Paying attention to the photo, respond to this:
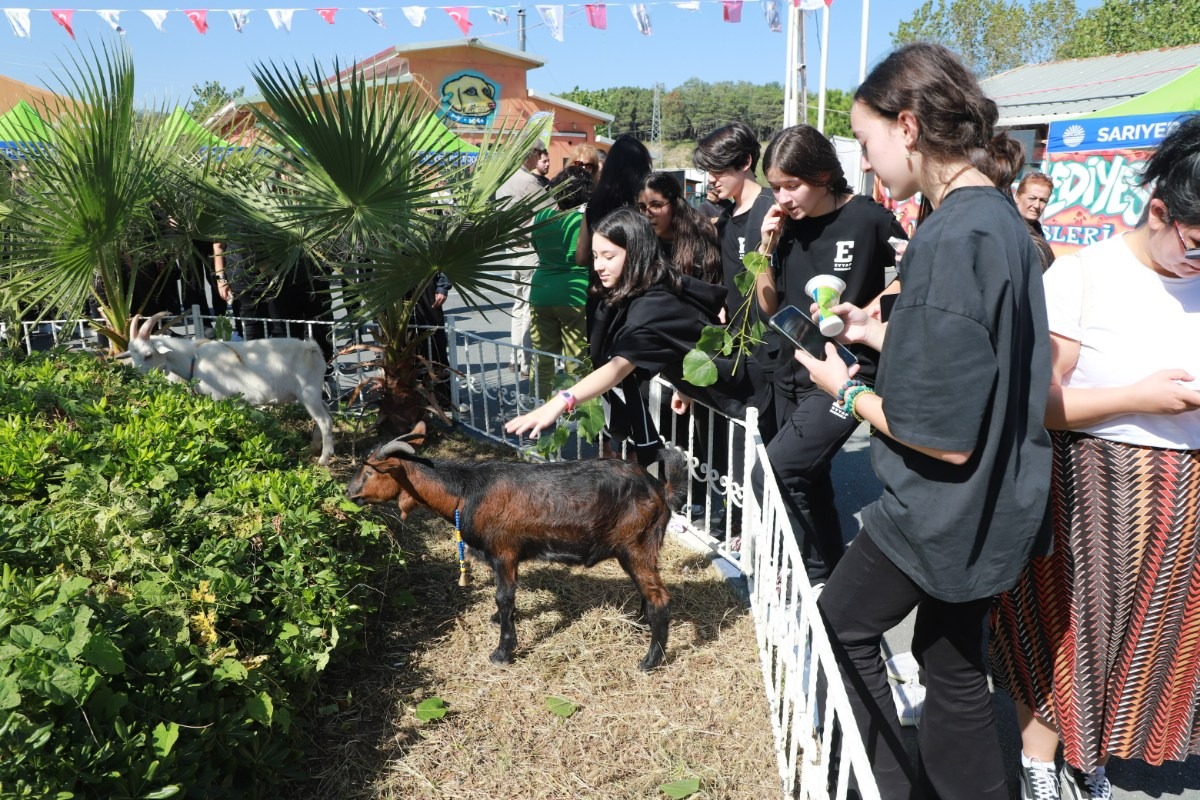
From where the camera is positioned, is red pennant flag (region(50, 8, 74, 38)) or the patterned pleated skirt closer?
the patterned pleated skirt

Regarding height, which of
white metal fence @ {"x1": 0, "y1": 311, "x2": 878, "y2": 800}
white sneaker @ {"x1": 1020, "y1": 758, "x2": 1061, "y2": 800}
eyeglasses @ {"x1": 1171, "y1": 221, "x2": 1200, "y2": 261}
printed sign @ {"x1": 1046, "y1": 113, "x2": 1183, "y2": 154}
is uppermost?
Answer: printed sign @ {"x1": 1046, "y1": 113, "x2": 1183, "y2": 154}

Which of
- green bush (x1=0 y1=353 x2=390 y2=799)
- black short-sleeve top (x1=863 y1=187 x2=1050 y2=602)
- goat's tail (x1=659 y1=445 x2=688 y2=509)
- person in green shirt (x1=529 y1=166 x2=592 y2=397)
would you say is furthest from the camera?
person in green shirt (x1=529 y1=166 x2=592 y2=397)

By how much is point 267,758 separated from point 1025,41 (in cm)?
4249

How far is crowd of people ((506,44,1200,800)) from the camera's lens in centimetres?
159

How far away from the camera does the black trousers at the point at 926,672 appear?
196 cm

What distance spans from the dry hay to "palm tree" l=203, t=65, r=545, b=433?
1.49 meters

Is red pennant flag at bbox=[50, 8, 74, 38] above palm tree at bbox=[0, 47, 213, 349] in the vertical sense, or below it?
above

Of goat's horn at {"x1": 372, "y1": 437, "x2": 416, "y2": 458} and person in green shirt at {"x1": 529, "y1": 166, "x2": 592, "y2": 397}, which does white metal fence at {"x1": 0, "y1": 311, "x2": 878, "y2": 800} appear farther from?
goat's horn at {"x1": 372, "y1": 437, "x2": 416, "y2": 458}

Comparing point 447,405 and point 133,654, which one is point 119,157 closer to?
point 447,405

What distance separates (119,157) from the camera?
3.98 metres

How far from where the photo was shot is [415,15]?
10.9 m

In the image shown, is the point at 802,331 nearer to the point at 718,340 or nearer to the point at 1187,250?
the point at 1187,250

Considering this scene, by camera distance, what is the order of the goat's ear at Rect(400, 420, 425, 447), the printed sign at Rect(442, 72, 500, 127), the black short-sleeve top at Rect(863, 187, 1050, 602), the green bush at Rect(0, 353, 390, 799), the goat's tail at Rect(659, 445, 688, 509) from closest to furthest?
the black short-sleeve top at Rect(863, 187, 1050, 602)
the green bush at Rect(0, 353, 390, 799)
the goat's tail at Rect(659, 445, 688, 509)
the goat's ear at Rect(400, 420, 425, 447)
the printed sign at Rect(442, 72, 500, 127)

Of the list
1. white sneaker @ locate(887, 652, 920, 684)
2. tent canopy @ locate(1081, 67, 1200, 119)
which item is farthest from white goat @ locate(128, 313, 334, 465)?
tent canopy @ locate(1081, 67, 1200, 119)
